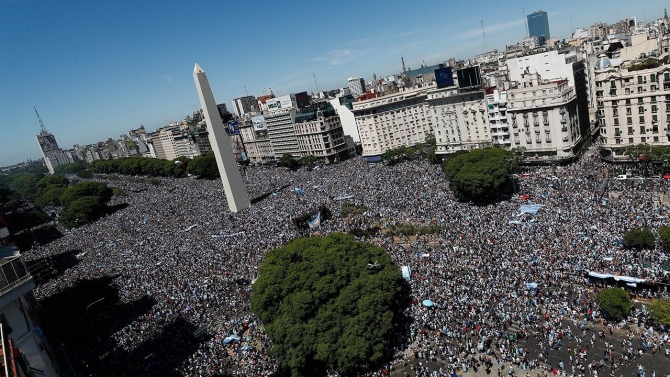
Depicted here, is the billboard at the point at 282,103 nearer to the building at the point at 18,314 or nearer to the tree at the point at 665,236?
the tree at the point at 665,236

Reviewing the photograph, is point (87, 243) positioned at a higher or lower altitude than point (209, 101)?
lower

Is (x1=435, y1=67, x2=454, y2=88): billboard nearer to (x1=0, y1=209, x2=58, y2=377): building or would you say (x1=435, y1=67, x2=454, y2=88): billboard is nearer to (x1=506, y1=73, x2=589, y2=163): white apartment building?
(x1=506, y1=73, x2=589, y2=163): white apartment building

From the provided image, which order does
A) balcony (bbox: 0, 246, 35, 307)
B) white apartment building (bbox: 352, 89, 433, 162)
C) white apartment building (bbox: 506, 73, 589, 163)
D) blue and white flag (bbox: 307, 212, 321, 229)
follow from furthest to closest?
white apartment building (bbox: 352, 89, 433, 162) → white apartment building (bbox: 506, 73, 589, 163) → blue and white flag (bbox: 307, 212, 321, 229) → balcony (bbox: 0, 246, 35, 307)

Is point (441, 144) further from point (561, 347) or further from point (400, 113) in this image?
point (561, 347)

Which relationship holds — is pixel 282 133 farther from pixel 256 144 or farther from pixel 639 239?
pixel 639 239

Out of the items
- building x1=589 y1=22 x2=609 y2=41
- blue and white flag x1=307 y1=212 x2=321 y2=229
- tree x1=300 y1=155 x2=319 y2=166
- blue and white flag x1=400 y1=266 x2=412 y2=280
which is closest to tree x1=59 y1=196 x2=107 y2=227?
tree x1=300 y1=155 x2=319 y2=166

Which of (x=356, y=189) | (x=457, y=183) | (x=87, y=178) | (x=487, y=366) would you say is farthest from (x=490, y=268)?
(x=87, y=178)

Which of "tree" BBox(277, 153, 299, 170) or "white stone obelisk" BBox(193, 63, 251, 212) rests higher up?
"white stone obelisk" BBox(193, 63, 251, 212)

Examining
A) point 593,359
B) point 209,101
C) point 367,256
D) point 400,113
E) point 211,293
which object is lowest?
point 593,359
